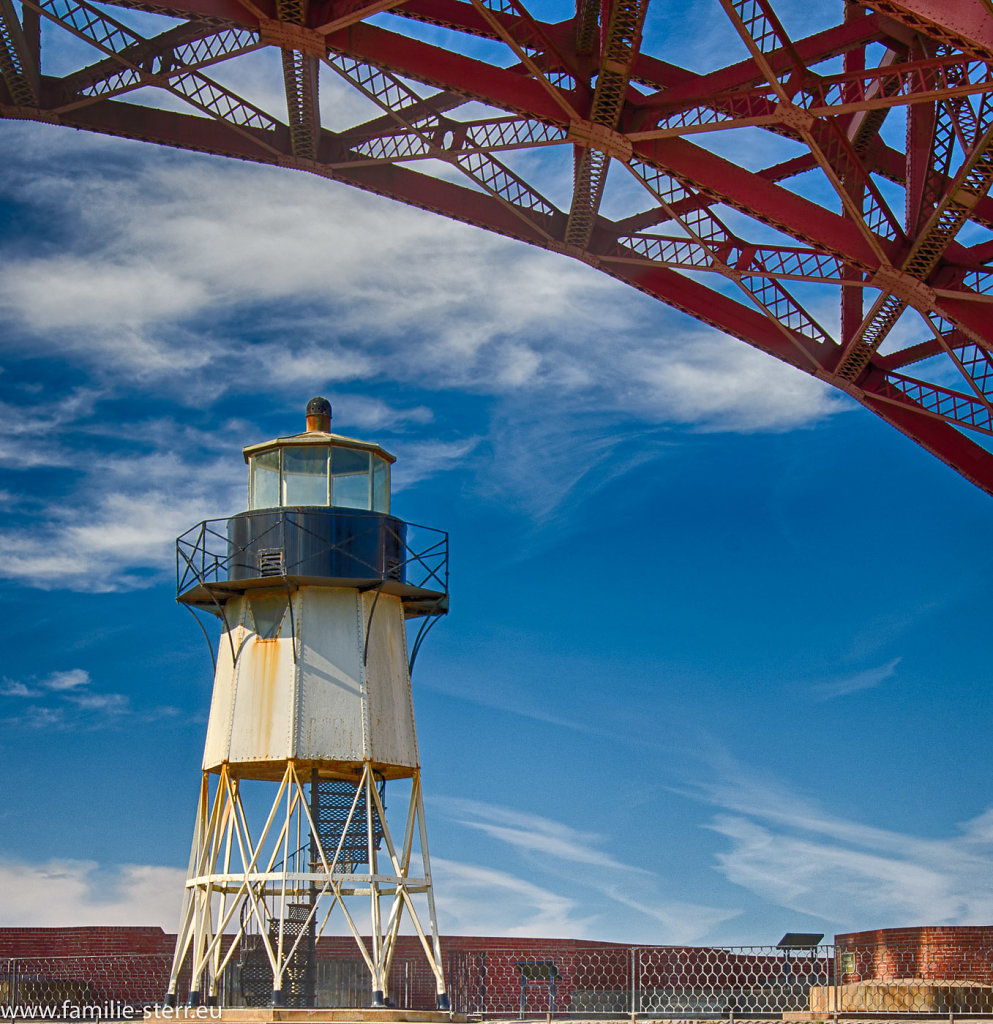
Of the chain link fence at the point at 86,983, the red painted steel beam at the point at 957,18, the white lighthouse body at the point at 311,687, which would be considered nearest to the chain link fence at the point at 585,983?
the chain link fence at the point at 86,983

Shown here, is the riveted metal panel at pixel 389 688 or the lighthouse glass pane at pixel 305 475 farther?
the lighthouse glass pane at pixel 305 475

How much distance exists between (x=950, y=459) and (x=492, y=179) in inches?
371

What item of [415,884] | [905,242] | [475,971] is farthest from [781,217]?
[475,971]

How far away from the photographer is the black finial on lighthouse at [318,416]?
26859 mm

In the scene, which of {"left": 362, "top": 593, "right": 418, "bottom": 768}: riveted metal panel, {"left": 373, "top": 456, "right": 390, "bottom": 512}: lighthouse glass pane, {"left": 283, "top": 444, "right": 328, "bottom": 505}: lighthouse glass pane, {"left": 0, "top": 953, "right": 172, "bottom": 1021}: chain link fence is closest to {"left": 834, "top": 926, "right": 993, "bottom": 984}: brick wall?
{"left": 362, "top": 593, "right": 418, "bottom": 768}: riveted metal panel

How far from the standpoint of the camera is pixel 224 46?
833 inches

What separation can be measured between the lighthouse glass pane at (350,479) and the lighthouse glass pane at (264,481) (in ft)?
3.48

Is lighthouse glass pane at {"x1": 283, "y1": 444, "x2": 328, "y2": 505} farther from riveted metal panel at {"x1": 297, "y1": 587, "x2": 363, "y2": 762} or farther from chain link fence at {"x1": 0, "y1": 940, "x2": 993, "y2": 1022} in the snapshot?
chain link fence at {"x1": 0, "y1": 940, "x2": 993, "y2": 1022}

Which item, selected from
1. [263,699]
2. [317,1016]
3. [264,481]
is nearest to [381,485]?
[264,481]

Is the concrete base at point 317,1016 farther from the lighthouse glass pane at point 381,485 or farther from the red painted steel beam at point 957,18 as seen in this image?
the red painted steel beam at point 957,18

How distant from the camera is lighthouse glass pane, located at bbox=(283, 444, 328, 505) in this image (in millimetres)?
26141

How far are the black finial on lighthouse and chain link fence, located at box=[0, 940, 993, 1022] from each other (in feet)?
30.9

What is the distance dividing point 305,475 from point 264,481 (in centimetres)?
85

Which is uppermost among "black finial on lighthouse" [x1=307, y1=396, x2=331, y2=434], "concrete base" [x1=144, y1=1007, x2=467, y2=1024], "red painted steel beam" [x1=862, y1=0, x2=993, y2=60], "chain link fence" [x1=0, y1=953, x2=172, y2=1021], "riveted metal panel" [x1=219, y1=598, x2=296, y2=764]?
"black finial on lighthouse" [x1=307, y1=396, x2=331, y2=434]
